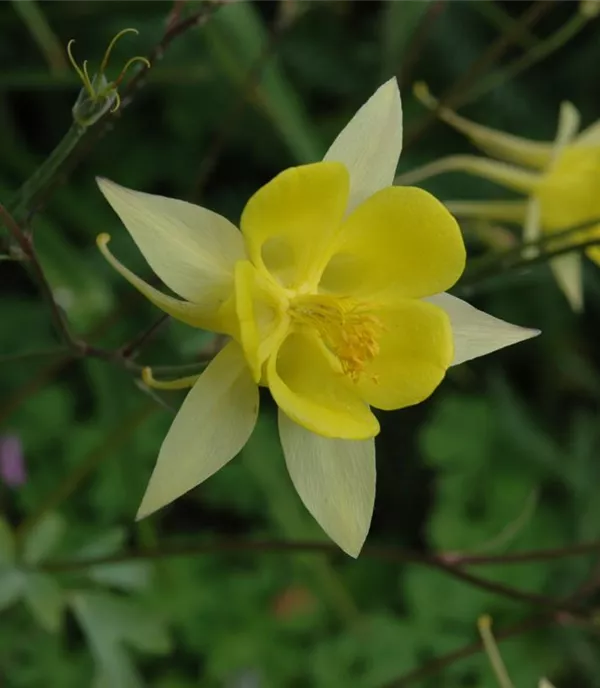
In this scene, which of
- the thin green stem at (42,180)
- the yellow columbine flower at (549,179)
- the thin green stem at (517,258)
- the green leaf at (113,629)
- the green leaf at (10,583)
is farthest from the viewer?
the green leaf at (113,629)

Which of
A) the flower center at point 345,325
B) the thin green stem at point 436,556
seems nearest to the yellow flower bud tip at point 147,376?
the flower center at point 345,325

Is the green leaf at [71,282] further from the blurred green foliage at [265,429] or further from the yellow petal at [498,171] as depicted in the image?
the yellow petal at [498,171]

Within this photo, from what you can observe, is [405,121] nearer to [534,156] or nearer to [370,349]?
[534,156]

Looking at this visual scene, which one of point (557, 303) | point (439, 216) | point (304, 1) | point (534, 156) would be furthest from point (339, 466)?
point (557, 303)

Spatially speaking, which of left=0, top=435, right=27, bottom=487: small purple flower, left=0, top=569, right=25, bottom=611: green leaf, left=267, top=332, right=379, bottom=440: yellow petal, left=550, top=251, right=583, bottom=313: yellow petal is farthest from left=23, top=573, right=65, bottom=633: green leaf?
left=550, top=251, right=583, bottom=313: yellow petal

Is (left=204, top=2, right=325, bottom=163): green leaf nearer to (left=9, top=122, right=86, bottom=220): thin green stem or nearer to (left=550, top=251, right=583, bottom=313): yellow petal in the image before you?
(left=550, top=251, right=583, bottom=313): yellow petal
